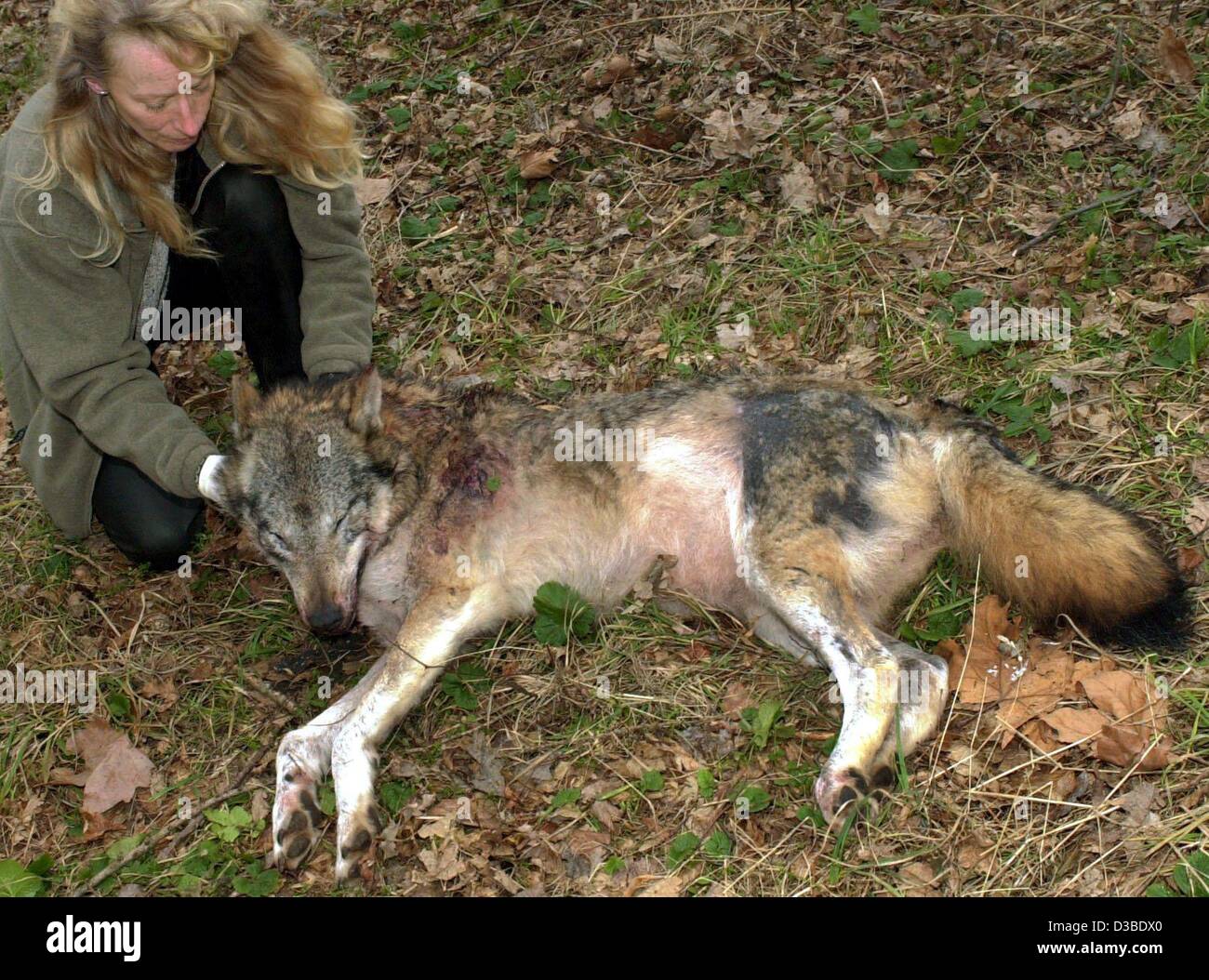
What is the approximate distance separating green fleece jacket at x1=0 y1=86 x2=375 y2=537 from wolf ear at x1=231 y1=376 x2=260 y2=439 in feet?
0.55

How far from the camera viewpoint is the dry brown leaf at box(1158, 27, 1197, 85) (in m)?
7.23

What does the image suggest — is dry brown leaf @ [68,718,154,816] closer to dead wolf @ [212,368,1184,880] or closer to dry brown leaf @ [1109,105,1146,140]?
dead wolf @ [212,368,1184,880]

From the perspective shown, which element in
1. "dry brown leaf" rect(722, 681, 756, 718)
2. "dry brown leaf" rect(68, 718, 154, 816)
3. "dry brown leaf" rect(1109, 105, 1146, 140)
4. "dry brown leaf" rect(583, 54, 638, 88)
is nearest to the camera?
"dry brown leaf" rect(722, 681, 756, 718)

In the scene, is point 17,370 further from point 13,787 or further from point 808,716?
point 808,716

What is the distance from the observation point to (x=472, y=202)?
27.1ft

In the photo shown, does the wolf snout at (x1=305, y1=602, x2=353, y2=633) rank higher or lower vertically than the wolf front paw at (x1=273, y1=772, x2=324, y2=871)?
higher

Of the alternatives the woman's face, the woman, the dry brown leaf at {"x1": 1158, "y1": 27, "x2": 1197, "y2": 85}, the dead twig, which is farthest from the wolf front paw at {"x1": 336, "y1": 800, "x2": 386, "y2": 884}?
the dry brown leaf at {"x1": 1158, "y1": 27, "x2": 1197, "y2": 85}

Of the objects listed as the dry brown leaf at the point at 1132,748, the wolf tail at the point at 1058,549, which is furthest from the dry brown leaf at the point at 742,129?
the dry brown leaf at the point at 1132,748

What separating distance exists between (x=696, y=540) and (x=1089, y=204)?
3652mm

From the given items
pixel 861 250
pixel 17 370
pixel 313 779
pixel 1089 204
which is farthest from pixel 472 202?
pixel 313 779

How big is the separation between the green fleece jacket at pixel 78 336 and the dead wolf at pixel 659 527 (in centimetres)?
40

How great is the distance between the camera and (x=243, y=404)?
5.32 m

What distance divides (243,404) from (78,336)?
33.9 inches

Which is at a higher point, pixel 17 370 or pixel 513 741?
pixel 17 370
